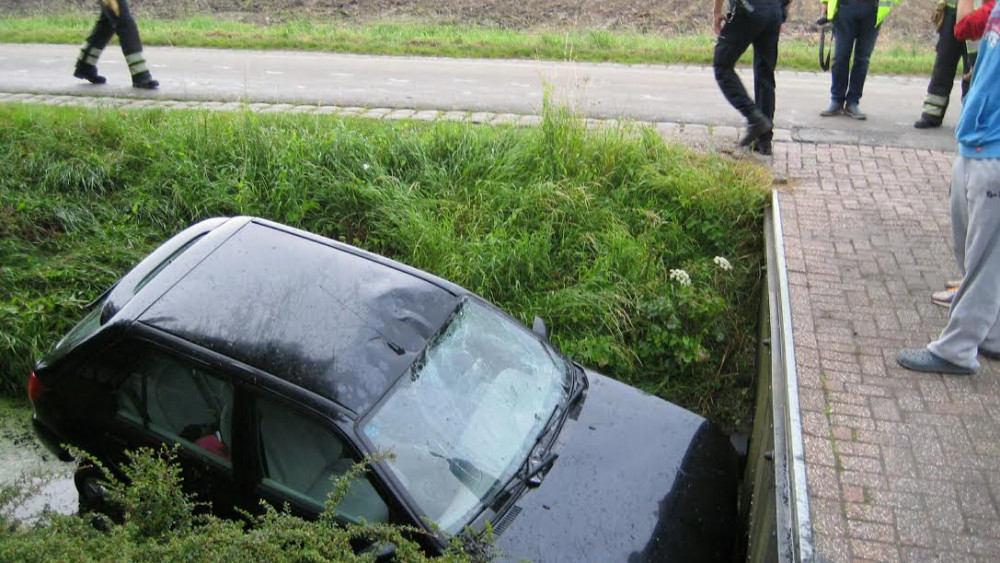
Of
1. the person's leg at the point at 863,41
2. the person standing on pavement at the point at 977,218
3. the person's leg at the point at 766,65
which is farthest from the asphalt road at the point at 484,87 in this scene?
the person standing on pavement at the point at 977,218

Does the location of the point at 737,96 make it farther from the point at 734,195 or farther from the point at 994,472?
the point at 994,472

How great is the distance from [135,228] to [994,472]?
6528 mm

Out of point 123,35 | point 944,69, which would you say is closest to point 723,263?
point 944,69

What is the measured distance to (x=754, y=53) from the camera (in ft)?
25.2

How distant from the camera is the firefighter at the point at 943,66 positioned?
8.63 meters

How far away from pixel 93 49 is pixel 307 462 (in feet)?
31.4

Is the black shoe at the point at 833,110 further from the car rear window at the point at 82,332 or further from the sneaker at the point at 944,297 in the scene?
the car rear window at the point at 82,332

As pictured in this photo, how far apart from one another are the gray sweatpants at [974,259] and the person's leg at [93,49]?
1052 centimetres

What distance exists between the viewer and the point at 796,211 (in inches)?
269

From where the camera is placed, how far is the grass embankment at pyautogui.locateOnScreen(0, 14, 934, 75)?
1235 cm

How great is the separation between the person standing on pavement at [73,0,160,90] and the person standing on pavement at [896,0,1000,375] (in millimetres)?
9828

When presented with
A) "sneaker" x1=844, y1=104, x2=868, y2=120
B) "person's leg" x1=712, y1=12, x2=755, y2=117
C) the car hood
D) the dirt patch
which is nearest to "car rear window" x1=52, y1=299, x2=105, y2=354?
the car hood

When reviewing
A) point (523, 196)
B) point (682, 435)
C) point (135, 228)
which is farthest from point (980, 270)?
point (135, 228)

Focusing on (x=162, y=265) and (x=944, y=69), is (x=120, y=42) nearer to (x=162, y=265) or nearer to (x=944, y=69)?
(x=162, y=265)
